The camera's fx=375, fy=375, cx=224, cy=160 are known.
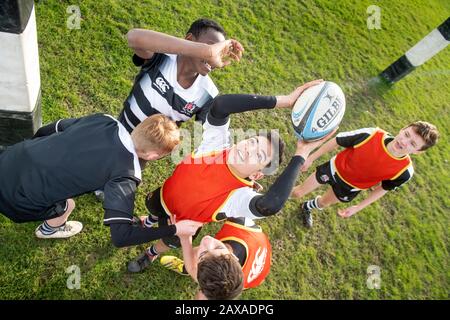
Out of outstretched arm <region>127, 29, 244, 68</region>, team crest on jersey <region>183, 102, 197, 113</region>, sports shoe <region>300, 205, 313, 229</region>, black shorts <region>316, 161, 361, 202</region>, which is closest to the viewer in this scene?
outstretched arm <region>127, 29, 244, 68</region>

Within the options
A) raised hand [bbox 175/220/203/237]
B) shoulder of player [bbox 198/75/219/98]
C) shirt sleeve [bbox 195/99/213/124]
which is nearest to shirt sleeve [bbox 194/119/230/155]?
shirt sleeve [bbox 195/99/213/124]

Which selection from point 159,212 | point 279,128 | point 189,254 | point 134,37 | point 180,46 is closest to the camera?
point 180,46

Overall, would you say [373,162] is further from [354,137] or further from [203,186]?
[203,186]

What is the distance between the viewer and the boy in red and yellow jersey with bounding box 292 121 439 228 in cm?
404

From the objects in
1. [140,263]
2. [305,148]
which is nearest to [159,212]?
[140,263]

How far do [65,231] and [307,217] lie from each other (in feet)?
10.1

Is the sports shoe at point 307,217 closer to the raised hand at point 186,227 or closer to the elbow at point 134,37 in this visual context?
the raised hand at point 186,227

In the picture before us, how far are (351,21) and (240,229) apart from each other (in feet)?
21.9

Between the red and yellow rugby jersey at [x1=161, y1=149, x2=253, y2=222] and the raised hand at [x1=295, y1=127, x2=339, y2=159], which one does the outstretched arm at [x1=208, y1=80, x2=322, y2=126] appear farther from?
the raised hand at [x1=295, y1=127, x2=339, y2=159]

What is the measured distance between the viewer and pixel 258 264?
3.14 meters

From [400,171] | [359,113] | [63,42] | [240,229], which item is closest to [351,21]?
[359,113]

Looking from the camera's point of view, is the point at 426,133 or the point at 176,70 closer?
the point at 176,70

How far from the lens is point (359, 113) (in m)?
6.82

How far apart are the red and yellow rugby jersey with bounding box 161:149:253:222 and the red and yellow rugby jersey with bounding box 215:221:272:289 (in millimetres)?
202
